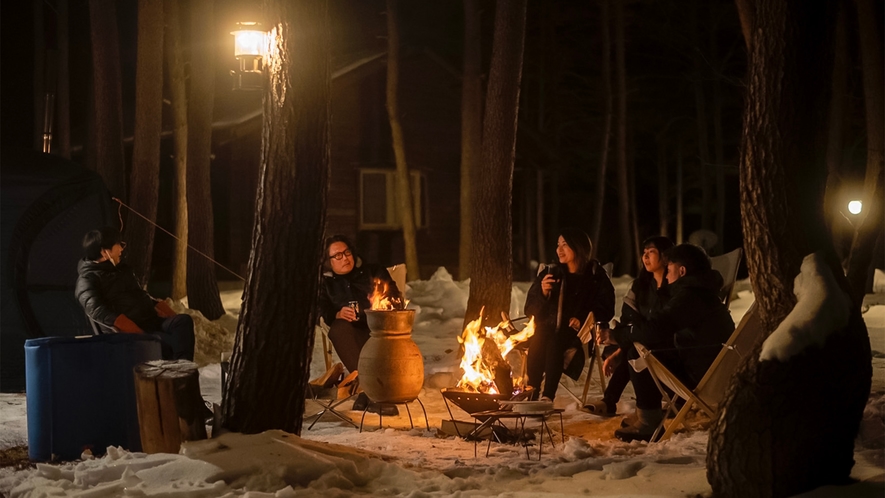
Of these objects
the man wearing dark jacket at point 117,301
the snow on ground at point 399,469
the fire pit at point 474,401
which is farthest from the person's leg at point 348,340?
the fire pit at point 474,401

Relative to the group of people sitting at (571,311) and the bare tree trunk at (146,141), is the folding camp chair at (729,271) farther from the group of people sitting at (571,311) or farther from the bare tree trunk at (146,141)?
the bare tree trunk at (146,141)

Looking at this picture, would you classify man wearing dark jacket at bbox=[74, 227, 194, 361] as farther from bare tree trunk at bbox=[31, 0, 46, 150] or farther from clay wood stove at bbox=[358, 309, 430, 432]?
bare tree trunk at bbox=[31, 0, 46, 150]

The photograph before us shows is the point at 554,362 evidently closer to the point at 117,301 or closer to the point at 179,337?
the point at 179,337

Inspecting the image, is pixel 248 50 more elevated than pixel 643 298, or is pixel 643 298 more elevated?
pixel 248 50

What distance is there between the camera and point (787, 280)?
416cm

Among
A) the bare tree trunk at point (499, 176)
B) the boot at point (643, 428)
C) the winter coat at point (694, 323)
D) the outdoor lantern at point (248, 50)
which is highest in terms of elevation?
the outdoor lantern at point (248, 50)

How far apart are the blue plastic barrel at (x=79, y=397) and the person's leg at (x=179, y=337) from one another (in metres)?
1.15

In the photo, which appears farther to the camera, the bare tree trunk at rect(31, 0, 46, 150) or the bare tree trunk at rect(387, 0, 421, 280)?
the bare tree trunk at rect(31, 0, 46, 150)

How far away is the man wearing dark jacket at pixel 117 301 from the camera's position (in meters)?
6.86

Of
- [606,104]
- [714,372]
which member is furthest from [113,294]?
[606,104]

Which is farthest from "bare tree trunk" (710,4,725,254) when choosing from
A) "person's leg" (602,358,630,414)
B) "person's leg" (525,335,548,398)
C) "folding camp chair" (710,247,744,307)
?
"person's leg" (602,358,630,414)

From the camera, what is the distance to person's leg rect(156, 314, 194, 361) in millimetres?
6910

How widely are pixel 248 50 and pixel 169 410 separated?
20.6ft

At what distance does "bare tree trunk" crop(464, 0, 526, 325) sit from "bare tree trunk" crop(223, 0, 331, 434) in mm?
4018
